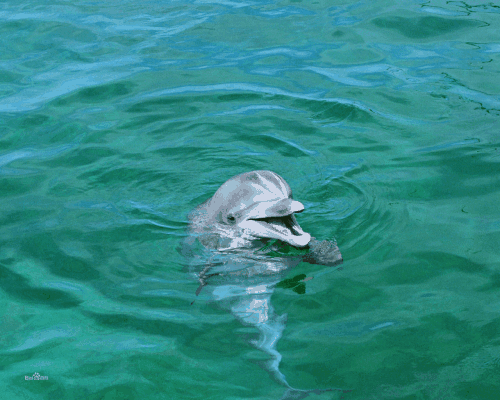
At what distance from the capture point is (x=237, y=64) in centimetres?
887

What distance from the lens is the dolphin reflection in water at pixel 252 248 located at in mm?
4383

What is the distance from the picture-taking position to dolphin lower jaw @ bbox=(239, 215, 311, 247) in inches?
173

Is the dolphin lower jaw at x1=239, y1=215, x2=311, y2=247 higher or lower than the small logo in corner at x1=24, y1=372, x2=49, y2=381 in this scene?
higher

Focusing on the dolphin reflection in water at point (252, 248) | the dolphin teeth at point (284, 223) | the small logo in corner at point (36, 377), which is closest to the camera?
the small logo in corner at point (36, 377)

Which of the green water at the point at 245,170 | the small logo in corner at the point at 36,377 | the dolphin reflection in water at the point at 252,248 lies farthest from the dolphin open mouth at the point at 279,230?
the small logo in corner at the point at 36,377

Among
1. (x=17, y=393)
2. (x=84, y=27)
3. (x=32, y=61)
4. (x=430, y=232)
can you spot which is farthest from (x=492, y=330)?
(x=84, y=27)

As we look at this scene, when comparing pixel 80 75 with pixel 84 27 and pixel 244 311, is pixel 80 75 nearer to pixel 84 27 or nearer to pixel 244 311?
pixel 84 27

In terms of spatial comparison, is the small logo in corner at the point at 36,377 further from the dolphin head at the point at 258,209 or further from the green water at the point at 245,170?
the dolphin head at the point at 258,209

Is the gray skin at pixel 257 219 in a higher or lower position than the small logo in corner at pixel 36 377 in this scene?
higher

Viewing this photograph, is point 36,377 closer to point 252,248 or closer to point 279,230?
point 252,248

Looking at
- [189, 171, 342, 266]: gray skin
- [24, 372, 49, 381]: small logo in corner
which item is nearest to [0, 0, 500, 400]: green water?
[24, 372, 49, 381]: small logo in corner

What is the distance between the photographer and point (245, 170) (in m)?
6.27

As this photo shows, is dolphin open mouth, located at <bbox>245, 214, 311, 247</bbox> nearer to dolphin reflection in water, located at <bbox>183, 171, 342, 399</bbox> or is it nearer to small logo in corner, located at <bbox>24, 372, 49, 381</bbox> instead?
dolphin reflection in water, located at <bbox>183, 171, 342, 399</bbox>

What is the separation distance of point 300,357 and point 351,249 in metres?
1.25
